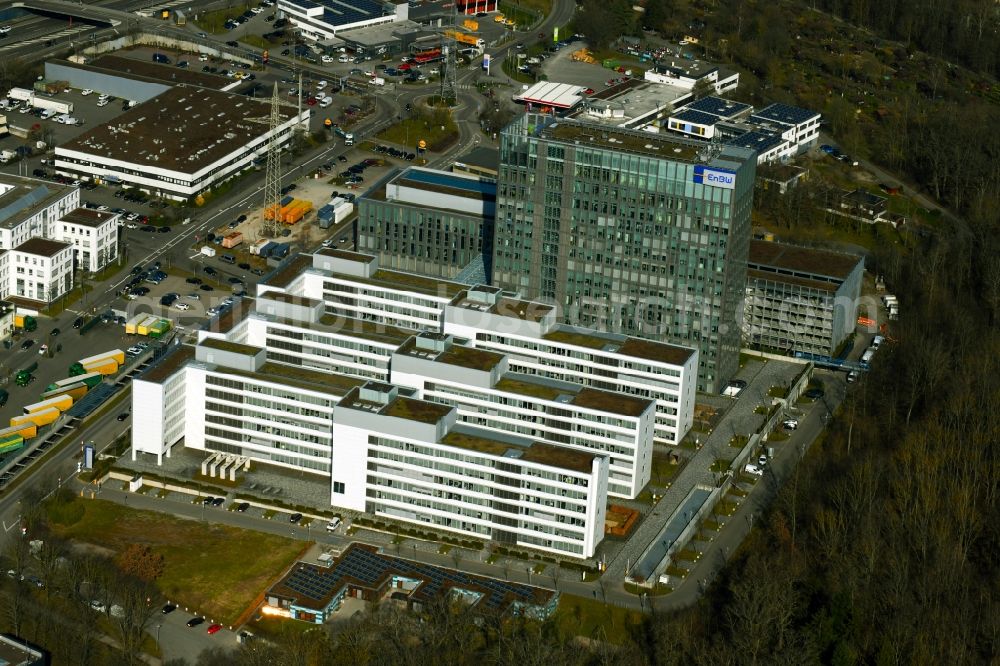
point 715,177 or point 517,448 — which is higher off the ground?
point 715,177

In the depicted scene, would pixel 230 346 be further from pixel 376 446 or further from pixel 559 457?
pixel 559 457

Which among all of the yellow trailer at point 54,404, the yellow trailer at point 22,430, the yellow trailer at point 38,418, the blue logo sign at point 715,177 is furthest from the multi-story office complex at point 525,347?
the yellow trailer at point 22,430

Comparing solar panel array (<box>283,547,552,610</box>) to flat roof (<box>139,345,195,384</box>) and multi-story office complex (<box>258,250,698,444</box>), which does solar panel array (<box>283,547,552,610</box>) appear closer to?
flat roof (<box>139,345,195,384</box>)

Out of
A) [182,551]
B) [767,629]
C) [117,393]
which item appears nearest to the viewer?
[767,629]

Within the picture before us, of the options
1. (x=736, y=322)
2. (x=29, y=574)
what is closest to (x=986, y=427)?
(x=736, y=322)

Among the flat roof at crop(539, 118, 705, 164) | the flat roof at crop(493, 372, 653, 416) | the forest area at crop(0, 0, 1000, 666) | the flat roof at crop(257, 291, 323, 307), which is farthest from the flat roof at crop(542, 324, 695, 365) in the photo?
the flat roof at crop(257, 291, 323, 307)

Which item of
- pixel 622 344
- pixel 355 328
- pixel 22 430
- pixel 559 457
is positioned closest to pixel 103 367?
pixel 22 430

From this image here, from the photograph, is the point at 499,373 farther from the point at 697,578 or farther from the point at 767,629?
the point at 767,629
